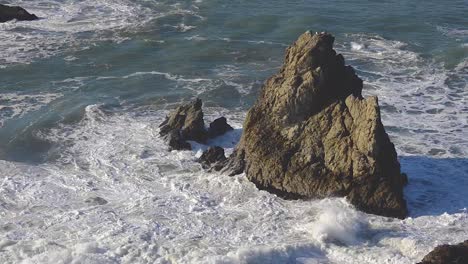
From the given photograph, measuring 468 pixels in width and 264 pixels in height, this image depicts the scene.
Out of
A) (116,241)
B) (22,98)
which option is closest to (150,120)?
(22,98)

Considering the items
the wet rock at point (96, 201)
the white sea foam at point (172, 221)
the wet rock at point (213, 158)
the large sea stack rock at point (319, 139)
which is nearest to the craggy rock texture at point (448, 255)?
the white sea foam at point (172, 221)

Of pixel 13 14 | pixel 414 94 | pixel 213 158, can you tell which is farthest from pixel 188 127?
pixel 13 14

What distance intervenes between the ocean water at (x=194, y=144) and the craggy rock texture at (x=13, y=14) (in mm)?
1044

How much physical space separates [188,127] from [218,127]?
1.45 metres

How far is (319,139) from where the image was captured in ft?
88.8

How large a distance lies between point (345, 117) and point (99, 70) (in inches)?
750

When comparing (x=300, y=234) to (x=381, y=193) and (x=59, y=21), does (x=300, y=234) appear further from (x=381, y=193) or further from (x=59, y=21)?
(x=59, y=21)

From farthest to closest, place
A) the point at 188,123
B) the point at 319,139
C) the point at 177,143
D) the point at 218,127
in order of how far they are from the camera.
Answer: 1. the point at 218,127
2. the point at 188,123
3. the point at 177,143
4. the point at 319,139

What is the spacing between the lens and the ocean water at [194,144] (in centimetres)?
2466

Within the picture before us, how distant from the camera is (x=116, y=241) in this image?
2458cm

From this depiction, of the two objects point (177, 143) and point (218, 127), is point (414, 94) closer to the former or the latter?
point (218, 127)

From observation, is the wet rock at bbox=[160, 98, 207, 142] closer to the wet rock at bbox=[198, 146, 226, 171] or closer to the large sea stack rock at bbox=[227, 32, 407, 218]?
the wet rock at bbox=[198, 146, 226, 171]

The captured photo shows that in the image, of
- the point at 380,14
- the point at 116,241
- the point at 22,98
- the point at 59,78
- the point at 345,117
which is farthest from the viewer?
the point at 380,14

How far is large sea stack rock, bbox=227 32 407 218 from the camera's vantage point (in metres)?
25.9
